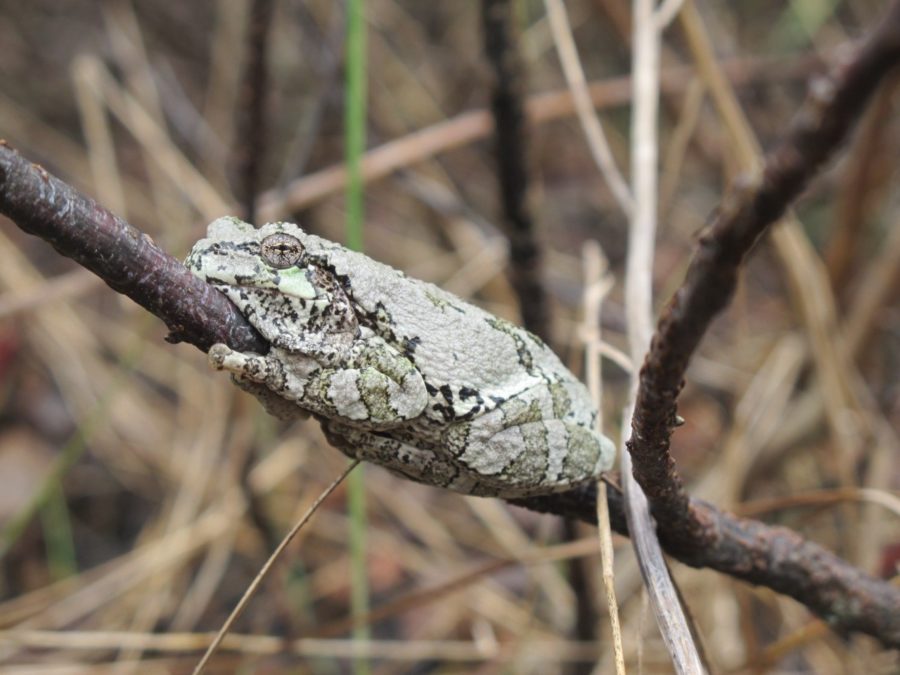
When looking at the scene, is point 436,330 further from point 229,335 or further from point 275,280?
point 229,335

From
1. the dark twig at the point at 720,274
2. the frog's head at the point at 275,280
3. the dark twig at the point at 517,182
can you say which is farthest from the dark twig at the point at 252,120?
the dark twig at the point at 720,274

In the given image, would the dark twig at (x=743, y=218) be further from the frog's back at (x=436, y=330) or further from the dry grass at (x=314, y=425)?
the dry grass at (x=314, y=425)

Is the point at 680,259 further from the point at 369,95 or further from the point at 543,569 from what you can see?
the point at 543,569

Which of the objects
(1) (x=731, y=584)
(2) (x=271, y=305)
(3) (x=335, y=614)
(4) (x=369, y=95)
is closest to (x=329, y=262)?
(2) (x=271, y=305)

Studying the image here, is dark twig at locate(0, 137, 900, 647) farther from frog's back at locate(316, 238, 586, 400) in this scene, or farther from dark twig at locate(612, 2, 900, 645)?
frog's back at locate(316, 238, 586, 400)

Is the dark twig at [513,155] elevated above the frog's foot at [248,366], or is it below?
above

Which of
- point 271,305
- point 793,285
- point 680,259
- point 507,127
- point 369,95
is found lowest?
point 271,305

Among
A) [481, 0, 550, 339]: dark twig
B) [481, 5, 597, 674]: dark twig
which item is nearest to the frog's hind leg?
[481, 5, 597, 674]: dark twig
